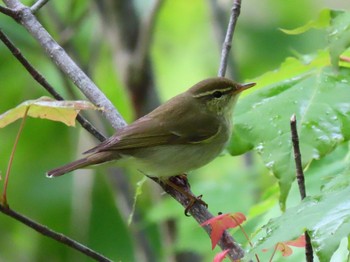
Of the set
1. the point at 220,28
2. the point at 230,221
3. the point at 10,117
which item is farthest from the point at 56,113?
the point at 220,28

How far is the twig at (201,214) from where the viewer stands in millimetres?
1873

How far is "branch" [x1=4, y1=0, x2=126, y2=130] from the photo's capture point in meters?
2.44

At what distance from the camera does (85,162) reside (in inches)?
110

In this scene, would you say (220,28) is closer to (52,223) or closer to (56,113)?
(52,223)

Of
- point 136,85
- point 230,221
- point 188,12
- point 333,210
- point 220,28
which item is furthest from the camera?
point 188,12

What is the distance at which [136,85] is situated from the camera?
12.9ft

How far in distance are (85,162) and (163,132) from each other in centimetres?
52

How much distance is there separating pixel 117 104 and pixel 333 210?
433 cm

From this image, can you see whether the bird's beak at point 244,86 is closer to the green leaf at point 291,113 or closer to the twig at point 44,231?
the green leaf at point 291,113

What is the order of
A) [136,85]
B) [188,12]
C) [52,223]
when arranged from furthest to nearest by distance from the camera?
1. [188,12]
2. [52,223]
3. [136,85]

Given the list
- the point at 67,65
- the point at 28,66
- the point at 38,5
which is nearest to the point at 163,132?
the point at 67,65

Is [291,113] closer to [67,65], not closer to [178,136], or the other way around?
[67,65]

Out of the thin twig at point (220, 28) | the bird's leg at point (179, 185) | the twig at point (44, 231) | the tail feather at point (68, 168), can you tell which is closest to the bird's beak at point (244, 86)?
the bird's leg at point (179, 185)

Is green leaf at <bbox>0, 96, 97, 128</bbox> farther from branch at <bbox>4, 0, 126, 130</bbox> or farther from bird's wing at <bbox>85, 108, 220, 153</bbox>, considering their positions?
bird's wing at <bbox>85, 108, 220, 153</bbox>
